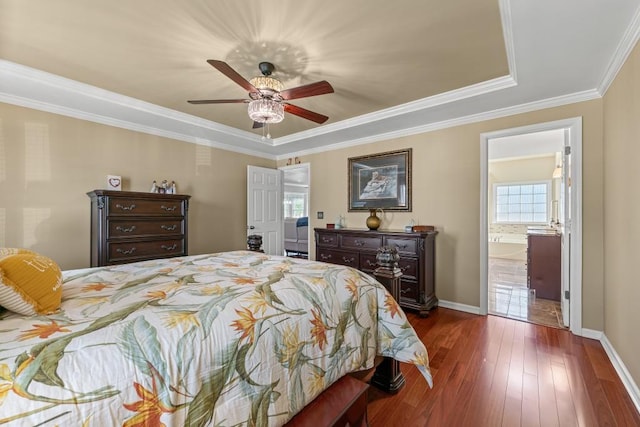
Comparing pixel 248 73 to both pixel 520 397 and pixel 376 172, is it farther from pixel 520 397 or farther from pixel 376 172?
pixel 520 397

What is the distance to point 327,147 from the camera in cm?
460

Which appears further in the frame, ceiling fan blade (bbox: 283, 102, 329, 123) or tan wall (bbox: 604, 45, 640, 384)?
ceiling fan blade (bbox: 283, 102, 329, 123)

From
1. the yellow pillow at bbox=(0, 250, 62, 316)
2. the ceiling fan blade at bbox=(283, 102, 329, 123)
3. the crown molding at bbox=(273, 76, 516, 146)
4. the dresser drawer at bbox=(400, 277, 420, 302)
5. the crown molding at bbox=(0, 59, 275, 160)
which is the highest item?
the crown molding at bbox=(273, 76, 516, 146)

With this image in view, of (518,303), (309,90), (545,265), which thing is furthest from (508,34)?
(545,265)

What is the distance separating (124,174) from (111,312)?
307 centimetres

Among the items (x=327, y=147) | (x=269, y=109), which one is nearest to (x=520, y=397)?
(x=269, y=109)

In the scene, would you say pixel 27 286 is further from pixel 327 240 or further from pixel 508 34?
pixel 327 240

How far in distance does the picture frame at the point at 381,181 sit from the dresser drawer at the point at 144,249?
2513mm

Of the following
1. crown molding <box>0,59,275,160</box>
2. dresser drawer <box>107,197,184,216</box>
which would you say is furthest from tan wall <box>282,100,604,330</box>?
dresser drawer <box>107,197,184,216</box>

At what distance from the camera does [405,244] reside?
325 centimetres

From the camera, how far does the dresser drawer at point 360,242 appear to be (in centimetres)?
351

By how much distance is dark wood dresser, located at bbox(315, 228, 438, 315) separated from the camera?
316 cm

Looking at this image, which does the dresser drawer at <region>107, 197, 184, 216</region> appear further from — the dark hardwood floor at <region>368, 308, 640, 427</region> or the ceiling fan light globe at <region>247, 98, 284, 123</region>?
the dark hardwood floor at <region>368, 308, 640, 427</region>

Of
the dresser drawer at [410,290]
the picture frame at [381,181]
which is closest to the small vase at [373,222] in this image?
the picture frame at [381,181]
